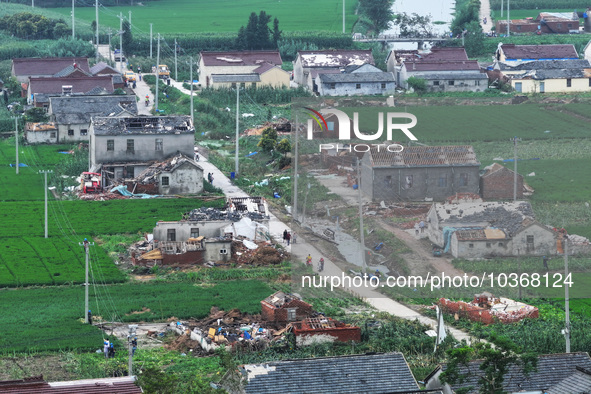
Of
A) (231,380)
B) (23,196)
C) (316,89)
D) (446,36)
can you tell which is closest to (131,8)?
(446,36)

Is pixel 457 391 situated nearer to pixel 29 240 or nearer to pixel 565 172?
pixel 565 172

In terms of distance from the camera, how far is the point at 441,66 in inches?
3398

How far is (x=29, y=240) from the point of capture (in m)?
50.1

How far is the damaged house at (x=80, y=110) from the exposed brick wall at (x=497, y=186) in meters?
37.8

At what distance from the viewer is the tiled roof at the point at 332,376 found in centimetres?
3023

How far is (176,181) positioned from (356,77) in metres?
28.1

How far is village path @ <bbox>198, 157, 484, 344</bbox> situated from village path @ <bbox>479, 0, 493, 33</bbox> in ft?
179

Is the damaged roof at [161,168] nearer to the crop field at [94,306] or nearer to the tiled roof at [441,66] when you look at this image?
the crop field at [94,306]

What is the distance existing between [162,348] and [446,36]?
235 feet

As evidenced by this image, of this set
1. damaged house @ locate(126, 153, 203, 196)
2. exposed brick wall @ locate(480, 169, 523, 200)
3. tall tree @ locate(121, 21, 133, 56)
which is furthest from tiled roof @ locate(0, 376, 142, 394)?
tall tree @ locate(121, 21, 133, 56)

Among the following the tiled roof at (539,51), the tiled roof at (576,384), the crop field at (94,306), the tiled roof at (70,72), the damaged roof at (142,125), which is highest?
the tiled roof at (539,51)

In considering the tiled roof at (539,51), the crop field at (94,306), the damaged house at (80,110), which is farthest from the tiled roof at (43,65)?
the crop field at (94,306)

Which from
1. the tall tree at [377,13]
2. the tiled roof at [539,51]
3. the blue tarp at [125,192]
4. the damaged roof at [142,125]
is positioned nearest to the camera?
the blue tarp at [125,192]

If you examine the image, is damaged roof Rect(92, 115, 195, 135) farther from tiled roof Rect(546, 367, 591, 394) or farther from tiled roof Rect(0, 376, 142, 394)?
tiled roof Rect(546, 367, 591, 394)
